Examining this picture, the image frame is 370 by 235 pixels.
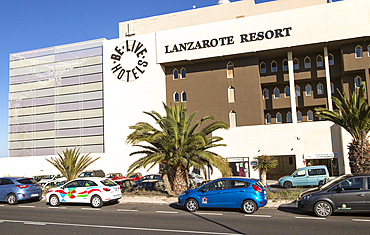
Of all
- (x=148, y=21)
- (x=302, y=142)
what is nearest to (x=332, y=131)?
(x=302, y=142)

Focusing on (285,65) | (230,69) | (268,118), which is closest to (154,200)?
(230,69)

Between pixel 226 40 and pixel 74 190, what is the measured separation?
2531 cm

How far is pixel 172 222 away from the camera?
37.2 ft

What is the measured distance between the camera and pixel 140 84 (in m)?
39.0

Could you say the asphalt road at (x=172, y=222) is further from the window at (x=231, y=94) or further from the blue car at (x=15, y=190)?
the window at (x=231, y=94)

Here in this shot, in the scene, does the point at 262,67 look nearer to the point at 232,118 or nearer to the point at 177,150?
the point at 232,118

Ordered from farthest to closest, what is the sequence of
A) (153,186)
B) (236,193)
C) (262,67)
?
1. (262,67)
2. (153,186)
3. (236,193)

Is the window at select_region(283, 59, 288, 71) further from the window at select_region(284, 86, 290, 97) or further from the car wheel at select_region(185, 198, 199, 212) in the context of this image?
the car wheel at select_region(185, 198, 199, 212)

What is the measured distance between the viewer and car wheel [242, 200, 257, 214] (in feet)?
41.3

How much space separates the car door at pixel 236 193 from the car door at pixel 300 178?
12.3 meters

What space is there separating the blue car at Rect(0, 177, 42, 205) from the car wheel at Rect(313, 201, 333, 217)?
49.1 ft

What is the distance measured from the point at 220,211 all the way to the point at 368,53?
2761 centimetres

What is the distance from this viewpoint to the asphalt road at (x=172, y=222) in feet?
32.4

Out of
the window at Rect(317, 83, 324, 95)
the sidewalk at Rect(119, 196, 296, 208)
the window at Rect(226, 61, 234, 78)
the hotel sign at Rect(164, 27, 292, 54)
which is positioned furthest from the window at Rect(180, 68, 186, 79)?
the sidewalk at Rect(119, 196, 296, 208)
